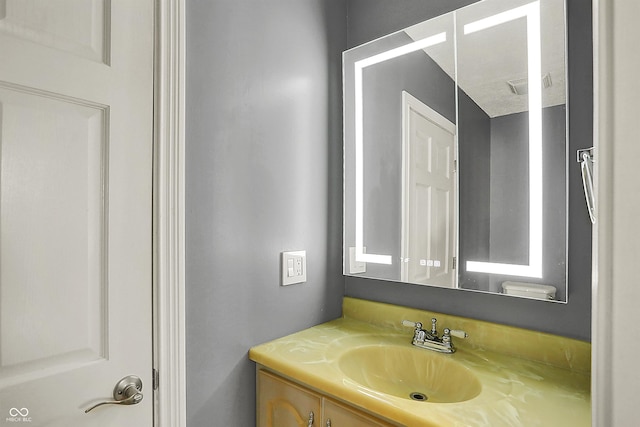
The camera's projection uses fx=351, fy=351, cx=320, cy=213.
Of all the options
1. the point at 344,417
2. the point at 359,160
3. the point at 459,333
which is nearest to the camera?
the point at 344,417

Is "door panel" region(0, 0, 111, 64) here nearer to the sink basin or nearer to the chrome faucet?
the sink basin

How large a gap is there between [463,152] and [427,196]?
7.6 inches

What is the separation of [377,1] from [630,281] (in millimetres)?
1448

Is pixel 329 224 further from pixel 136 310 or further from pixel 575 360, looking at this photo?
pixel 575 360

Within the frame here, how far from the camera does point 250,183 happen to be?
1137 millimetres

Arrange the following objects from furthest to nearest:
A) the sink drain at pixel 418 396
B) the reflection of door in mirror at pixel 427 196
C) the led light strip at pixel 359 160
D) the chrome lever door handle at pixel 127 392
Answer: the led light strip at pixel 359 160
the reflection of door in mirror at pixel 427 196
the sink drain at pixel 418 396
the chrome lever door handle at pixel 127 392

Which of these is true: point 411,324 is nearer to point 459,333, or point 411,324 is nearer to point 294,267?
point 459,333

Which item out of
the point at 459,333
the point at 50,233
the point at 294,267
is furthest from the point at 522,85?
the point at 50,233

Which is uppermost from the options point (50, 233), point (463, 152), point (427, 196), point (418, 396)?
point (463, 152)

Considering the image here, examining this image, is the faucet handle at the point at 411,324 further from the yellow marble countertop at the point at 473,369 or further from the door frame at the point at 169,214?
the door frame at the point at 169,214

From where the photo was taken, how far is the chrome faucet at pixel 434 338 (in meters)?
1.14

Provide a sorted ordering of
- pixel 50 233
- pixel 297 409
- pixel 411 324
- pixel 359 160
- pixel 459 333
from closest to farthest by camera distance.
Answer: pixel 50 233 → pixel 297 409 → pixel 459 333 → pixel 411 324 → pixel 359 160

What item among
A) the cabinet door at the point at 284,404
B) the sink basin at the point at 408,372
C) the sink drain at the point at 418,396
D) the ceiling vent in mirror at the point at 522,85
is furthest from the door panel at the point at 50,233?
the ceiling vent in mirror at the point at 522,85

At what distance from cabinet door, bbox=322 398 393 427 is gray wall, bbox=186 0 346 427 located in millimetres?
324
